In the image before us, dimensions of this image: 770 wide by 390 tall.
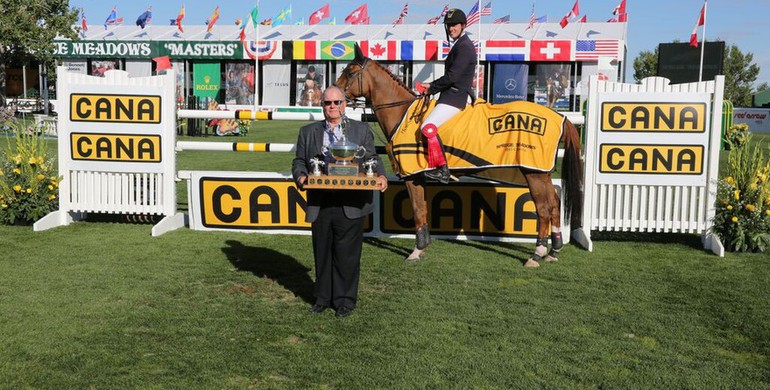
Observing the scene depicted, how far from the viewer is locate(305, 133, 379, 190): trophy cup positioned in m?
4.96

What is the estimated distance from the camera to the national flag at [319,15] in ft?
161

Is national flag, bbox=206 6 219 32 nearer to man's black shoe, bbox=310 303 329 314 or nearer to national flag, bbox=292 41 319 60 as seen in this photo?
national flag, bbox=292 41 319 60

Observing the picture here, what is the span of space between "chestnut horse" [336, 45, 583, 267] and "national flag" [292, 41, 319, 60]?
38.8 metres

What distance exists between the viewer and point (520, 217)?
8078 mm

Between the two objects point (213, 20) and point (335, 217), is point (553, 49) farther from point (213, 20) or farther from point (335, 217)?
point (335, 217)

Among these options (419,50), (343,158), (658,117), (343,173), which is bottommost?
(343,173)

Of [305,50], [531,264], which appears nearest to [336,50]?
[305,50]

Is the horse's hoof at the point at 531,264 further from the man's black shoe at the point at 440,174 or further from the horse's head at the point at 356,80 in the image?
the horse's head at the point at 356,80

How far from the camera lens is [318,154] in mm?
5254

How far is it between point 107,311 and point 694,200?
610 cm

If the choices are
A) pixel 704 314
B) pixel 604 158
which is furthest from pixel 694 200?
pixel 704 314

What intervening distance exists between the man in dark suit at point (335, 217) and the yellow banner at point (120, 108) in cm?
377

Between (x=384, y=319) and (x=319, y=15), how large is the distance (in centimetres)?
4656

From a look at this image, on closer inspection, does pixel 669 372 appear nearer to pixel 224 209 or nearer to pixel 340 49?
pixel 224 209
